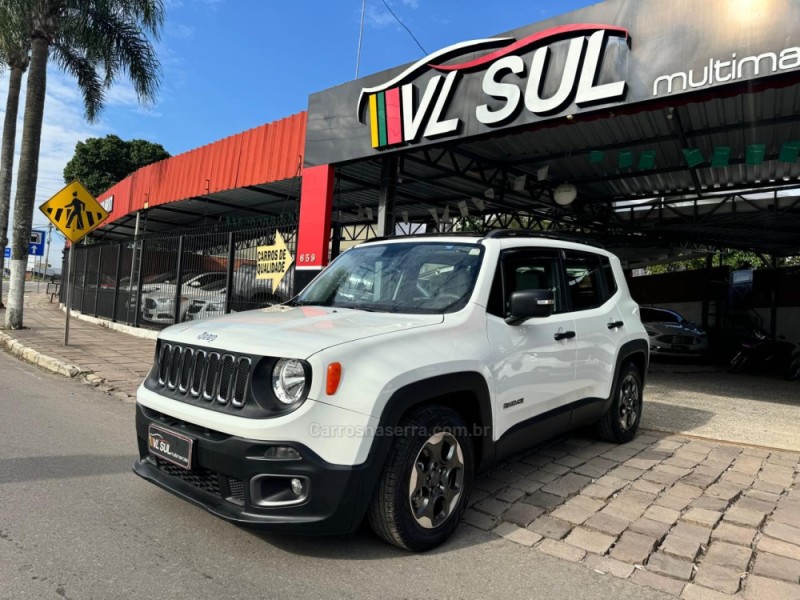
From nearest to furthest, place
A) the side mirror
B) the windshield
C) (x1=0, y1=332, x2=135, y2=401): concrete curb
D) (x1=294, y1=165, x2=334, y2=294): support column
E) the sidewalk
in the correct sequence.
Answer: the side mirror, the windshield, (x1=0, y1=332, x2=135, y2=401): concrete curb, the sidewalk, (x1=294, y1=165, x2=334, y2=294): support column

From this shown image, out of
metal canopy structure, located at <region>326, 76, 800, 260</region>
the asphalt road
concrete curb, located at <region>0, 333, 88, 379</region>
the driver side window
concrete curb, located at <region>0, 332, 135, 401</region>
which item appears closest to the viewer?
the asphalt road

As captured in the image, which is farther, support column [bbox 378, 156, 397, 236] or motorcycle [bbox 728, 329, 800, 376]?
motorcycle [bbox 728, 329, 800, 376]

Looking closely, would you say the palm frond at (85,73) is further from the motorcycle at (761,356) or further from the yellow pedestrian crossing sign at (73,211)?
the motorcycle at (761,356)

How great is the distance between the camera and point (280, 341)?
2816 mm

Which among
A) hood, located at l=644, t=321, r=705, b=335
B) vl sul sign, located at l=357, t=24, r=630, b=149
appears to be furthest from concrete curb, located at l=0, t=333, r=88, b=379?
hood, located at l=644, t=321, r=705, b=335

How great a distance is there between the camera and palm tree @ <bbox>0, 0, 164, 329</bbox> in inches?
516

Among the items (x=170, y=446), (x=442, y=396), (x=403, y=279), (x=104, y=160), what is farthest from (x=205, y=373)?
(x=104, y=160)

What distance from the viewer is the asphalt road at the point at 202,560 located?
261cm

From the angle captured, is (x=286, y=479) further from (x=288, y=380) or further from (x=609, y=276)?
(x=609, y=276)

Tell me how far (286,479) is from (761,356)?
14313 mm

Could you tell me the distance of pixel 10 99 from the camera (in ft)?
53.3

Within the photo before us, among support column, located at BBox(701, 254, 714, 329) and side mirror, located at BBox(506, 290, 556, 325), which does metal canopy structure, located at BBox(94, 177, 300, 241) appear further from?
support column, located at BBox(701, 254, 714, 329)

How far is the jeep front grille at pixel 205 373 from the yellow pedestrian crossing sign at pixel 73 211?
827 centimetres

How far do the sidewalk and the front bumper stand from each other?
500 cm
